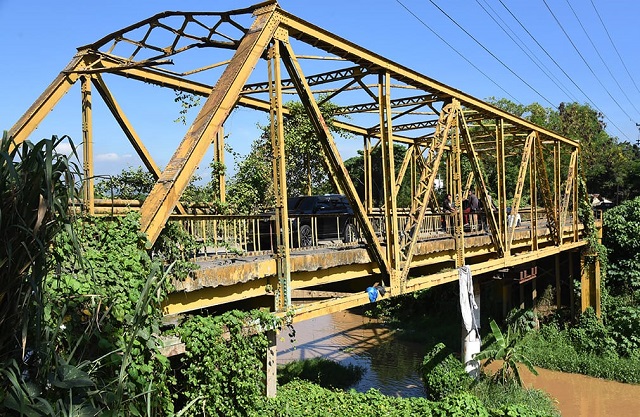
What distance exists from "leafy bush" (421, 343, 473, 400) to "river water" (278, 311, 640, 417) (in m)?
2.90

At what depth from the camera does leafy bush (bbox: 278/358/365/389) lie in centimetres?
1761

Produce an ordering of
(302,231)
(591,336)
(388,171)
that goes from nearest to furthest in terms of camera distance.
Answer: (388,171) < (302,231) < (591,336)

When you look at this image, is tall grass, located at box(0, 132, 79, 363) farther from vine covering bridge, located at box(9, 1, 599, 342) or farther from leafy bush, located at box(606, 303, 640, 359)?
leafy bush, located at box(606, 303, 640, 359)

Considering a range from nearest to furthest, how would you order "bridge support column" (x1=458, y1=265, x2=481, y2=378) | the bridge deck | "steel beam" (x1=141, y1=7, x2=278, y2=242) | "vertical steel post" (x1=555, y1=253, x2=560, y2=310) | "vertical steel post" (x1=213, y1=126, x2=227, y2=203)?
1. "steel beam" (x1=141, y1=7, x2=278, y2=242)
2. the bridge deck
3. "vertical steel post" (x1=213, y1=126, x2=227, y2=203)
4. "bridge support column" (x1=458, y1=265, x2=481, y2=378)
5. "vertical steel post" (x1=555, y1=253, x2=560, y2=310)

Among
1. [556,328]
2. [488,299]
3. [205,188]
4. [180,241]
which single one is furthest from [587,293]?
[180,241]

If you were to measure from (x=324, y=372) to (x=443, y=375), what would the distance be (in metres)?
4.99

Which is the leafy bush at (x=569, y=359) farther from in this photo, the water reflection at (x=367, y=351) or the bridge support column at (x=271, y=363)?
the bridge support column at (x=271, y=363)

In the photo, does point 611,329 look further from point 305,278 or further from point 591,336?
point 305,278

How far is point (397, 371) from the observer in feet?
67.3

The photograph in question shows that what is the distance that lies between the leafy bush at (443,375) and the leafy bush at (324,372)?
3489mm

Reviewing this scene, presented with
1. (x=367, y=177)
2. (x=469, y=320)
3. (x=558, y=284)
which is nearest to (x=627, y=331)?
(x=558, y=284)

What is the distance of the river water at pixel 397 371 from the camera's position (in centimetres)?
1728

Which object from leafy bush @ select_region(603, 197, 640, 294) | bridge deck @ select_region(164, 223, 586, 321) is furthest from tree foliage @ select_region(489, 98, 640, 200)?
bridge deck @ select_region(164, 223, 586, 321)

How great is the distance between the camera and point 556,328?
917 inches
